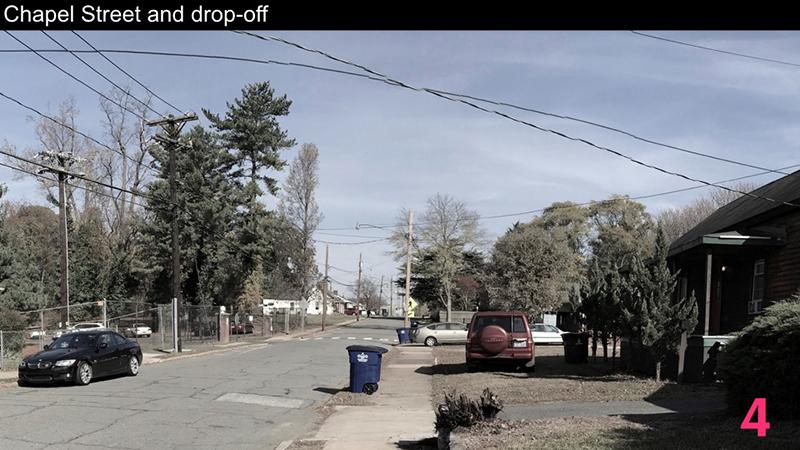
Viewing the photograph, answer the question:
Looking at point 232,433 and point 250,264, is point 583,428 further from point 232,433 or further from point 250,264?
point 250,264

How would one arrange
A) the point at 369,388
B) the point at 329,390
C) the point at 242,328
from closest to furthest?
the point at 369,388 → the point at 329,390 → the point at 242,328

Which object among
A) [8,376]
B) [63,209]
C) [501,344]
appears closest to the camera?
[501,344]

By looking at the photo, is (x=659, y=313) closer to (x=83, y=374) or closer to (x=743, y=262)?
(x=743, y=262)

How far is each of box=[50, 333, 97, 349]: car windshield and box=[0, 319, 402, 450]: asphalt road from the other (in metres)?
1.10

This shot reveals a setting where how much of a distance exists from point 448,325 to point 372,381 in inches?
875

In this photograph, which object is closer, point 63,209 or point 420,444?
point 420,444

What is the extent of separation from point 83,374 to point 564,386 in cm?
1172

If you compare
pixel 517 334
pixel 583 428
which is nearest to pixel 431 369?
pixel 517 334

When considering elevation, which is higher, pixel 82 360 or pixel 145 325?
pixel 82 360

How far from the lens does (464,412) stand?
8.59m

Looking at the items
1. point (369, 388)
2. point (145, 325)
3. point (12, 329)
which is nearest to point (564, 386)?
point (369, 388)
